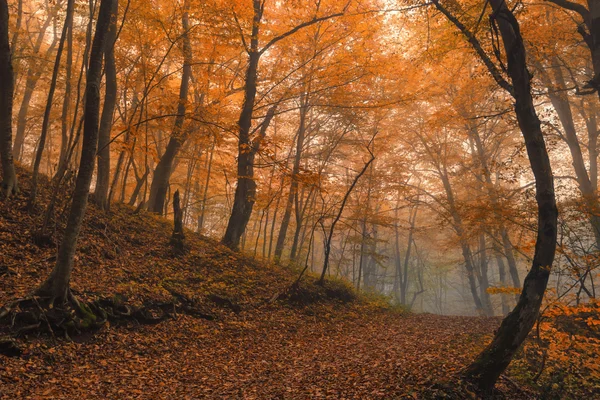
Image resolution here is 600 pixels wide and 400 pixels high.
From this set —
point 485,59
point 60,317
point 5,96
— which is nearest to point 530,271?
point 485,59

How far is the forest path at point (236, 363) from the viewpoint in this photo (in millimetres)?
4480

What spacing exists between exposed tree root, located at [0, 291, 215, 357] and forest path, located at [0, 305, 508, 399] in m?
0.17

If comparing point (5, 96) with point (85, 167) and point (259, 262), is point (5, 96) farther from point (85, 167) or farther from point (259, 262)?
point (259, 262)

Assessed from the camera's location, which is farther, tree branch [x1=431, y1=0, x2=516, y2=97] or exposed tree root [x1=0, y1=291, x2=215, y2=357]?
tree branch [x1=431, y1=0, x2=516, y2=97]

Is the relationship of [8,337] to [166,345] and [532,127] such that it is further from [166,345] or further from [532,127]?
[532,127]

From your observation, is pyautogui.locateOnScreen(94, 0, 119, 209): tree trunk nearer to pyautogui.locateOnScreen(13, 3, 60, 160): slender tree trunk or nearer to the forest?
the forest

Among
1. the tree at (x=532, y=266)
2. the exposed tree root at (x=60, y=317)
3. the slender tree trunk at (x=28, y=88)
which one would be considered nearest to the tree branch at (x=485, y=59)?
the tree at (x=532, y=266)

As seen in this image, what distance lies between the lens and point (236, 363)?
6129mm

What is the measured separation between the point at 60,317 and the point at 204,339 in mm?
2408

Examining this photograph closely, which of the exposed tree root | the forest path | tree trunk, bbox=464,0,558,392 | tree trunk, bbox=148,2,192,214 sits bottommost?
the forest path

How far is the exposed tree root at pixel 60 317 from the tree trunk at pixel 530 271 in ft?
16.9

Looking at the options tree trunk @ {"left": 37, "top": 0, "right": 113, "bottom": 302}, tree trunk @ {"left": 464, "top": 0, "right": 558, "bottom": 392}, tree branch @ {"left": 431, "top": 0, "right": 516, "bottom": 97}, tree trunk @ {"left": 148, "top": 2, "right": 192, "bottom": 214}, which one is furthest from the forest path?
tree trunk @ {"left": 148, "top": 2, "right": 192, "bottom": 214}

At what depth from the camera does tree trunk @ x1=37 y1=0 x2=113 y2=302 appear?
5.14 meters

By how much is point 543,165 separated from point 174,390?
550 centimetres
